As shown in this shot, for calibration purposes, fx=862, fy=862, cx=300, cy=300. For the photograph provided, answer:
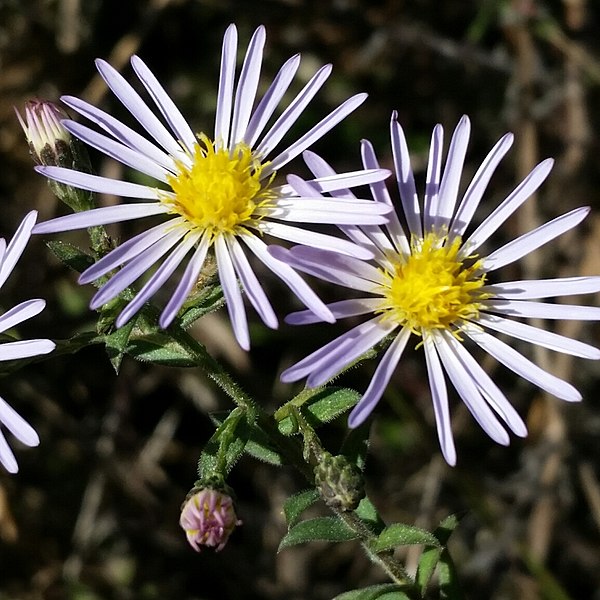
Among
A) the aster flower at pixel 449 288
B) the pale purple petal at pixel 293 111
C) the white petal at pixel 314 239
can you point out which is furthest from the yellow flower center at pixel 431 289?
the pale purple petal at pixel 293 111

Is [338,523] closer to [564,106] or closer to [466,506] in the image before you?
[466,506]

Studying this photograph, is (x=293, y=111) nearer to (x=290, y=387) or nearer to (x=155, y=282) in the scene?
(x=155, y=282)

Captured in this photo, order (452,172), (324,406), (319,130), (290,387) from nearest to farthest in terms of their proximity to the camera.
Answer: (324,406)
(319,130)
(452,172)
(290,387)

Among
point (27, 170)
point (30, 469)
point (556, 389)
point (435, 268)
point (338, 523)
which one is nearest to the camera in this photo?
point (556, 389)

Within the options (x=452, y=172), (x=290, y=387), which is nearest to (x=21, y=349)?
(x=452, y=172)

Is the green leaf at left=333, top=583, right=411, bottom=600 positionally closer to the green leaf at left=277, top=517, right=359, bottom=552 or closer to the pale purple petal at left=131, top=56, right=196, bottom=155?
the green leaf at left=277, top=517, right=359, bottom=552

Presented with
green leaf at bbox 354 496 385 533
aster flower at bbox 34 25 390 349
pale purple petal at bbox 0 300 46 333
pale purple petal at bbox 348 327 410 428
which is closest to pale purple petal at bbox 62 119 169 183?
aster flower at bbox 34 25 390 349

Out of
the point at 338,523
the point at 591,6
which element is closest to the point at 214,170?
the point at 338,523
